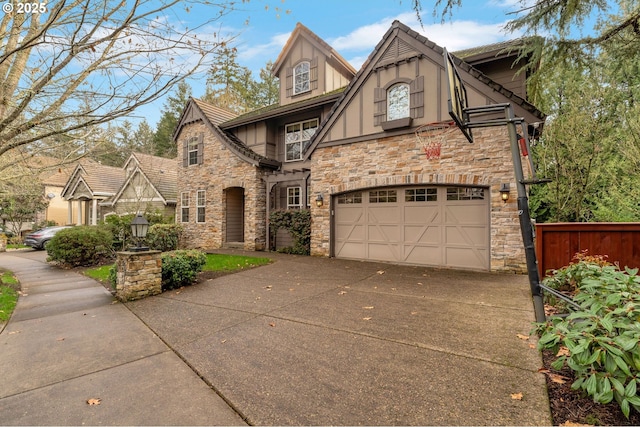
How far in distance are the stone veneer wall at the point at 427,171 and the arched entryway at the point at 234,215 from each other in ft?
16.8

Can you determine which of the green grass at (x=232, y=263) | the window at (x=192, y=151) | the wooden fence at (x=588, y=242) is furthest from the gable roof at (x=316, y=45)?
the wooden fence at (x=588, y=242)

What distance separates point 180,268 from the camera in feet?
22.5

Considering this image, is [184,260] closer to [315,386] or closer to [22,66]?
[22,66]

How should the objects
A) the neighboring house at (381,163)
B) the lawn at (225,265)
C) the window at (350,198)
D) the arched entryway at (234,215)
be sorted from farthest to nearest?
the arched entryway at (234,215), the window at (350,198), the lawn at (225,265), the neighboring house at (381,163)

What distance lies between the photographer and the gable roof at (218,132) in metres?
13.1

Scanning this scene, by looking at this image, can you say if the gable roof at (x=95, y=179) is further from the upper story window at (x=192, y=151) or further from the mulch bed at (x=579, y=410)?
the mulch bed at (x=579, y=410)

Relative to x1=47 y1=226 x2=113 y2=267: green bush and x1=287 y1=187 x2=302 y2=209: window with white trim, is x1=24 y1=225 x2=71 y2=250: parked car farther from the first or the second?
x1=287 y1=187 x2=302 y2=209: window with white trim

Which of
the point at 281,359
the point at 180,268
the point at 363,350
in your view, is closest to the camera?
the point at 281,359

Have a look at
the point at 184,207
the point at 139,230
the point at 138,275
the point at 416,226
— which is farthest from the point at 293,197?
the point at 138,275

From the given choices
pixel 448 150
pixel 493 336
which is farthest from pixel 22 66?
pixel 448 150

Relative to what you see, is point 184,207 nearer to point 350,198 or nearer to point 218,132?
point 218,132

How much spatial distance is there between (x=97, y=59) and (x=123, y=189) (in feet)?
55.8

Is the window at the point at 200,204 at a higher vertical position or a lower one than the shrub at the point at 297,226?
higher

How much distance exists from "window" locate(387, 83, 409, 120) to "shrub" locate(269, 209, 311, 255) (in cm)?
445
